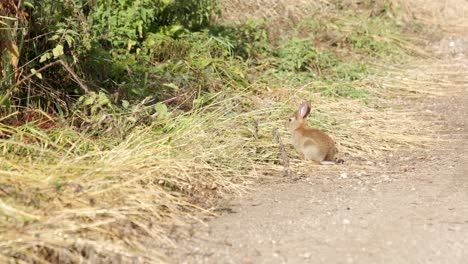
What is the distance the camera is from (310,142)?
6.91 m

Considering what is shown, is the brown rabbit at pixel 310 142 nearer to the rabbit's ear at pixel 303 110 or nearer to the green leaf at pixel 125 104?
the rabbit's ear at pixel 303 110

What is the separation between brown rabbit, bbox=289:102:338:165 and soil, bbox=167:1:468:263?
22cm

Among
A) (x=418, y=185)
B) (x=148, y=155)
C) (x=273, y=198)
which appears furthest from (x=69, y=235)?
(x=418, y=185)

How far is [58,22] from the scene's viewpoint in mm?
7039

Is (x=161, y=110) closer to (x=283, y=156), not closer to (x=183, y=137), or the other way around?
(x=183, y=137)

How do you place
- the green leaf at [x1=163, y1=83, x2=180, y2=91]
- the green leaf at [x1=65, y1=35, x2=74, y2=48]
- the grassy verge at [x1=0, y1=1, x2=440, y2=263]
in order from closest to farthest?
the grassy verge at [x1=0, y1=1, x2=440, y2=263], the green leaf at [x1=65, y1=35, x2=74, y2=48], the green leaf at [x1=163, y1=83, x2=180, y2=91]

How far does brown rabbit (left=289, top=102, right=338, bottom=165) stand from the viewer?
6848 mm

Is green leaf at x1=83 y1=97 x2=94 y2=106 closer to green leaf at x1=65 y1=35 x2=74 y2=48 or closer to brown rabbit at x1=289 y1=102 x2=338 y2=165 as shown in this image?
green leaf at x1=65 y1=35 x2=74 y2=48

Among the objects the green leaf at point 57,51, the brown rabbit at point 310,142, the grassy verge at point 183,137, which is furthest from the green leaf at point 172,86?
the green leaf at point 57,51

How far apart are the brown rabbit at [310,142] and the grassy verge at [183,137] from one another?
24 cm

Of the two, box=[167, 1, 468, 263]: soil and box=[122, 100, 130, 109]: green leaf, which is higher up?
box=[122, 100, 130, 109]: green leaf

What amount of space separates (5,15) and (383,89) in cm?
516

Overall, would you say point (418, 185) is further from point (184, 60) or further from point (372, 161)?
point (184, 60)

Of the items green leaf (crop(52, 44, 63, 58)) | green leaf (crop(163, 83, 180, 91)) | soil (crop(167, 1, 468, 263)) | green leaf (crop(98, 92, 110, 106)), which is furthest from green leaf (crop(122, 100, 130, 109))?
soil (crop(167, 1, 468, 263))
